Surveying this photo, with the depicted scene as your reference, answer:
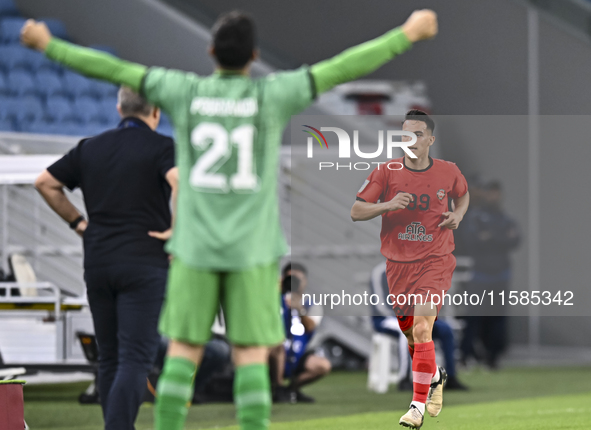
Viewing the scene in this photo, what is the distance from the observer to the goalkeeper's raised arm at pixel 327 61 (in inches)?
128

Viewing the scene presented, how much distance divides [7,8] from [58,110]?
205 cm

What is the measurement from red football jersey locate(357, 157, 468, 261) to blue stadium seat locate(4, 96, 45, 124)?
8.33 m

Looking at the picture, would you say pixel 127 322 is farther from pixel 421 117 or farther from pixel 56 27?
pixel 56 27

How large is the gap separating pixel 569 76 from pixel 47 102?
7.84 m

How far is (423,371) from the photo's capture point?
196 inches

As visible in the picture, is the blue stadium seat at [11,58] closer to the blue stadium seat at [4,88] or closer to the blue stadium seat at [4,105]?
the blue stadium seat at [4,88]

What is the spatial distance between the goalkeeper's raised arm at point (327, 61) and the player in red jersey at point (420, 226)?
1.77 meters

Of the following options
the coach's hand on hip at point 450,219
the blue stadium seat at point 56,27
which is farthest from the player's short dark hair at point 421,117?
the blue stadium seat at point 56,27

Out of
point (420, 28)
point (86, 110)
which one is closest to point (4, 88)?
point (86, 110)

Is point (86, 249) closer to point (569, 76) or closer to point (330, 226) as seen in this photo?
point (330, 226)

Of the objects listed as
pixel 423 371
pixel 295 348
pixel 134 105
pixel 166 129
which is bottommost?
pixel 295 348

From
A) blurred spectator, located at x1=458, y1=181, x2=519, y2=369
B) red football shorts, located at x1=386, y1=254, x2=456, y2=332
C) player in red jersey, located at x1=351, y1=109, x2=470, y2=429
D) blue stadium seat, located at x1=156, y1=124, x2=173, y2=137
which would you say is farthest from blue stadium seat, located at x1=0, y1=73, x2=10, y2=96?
red football shorts, located at x1=386, y1=254, x2=456, y2=332

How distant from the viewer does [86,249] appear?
13.6 feet

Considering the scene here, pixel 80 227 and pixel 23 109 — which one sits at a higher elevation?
pixel 23 109
